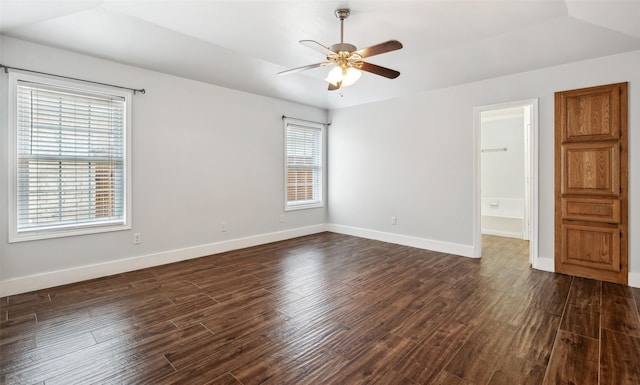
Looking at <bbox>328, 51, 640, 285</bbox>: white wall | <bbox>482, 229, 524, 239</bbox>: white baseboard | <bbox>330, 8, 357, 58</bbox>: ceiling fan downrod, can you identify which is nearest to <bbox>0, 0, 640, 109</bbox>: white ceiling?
<bbox>330, 8, 357, 58</bbox>: ceiling fan downrod

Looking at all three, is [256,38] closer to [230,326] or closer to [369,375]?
[230,326]

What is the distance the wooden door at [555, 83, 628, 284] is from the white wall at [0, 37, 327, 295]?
4106mm

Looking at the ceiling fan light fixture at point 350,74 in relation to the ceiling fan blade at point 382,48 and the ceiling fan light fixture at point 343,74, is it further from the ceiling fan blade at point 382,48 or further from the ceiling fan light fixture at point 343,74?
the ceiling fan blade at point 382,48

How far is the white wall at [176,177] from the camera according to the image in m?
3.17

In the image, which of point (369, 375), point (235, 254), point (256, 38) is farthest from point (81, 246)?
point (369, 375)

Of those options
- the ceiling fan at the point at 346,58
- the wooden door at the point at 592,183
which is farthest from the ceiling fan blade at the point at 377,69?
the wooden door at the point at 592,183

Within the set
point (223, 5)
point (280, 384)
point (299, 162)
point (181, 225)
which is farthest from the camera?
point (299, 162)

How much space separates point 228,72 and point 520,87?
13.0ft

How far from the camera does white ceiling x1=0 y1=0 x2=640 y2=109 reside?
2637 millimetres

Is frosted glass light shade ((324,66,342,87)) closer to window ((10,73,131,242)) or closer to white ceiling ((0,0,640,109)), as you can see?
white ceiling ((0,0,640,109))

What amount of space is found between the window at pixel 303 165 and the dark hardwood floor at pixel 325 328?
227 cm

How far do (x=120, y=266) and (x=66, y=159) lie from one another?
1.39 m

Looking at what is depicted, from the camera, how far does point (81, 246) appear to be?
3.45 m

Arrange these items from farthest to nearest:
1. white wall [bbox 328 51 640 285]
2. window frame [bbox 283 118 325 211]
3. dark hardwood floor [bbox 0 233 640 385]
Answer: window frame [bbox 283 118 325 211] → white wall [bbox 328 51 640 285] → dark hardwood floor [bbox 0 233 640 385]
